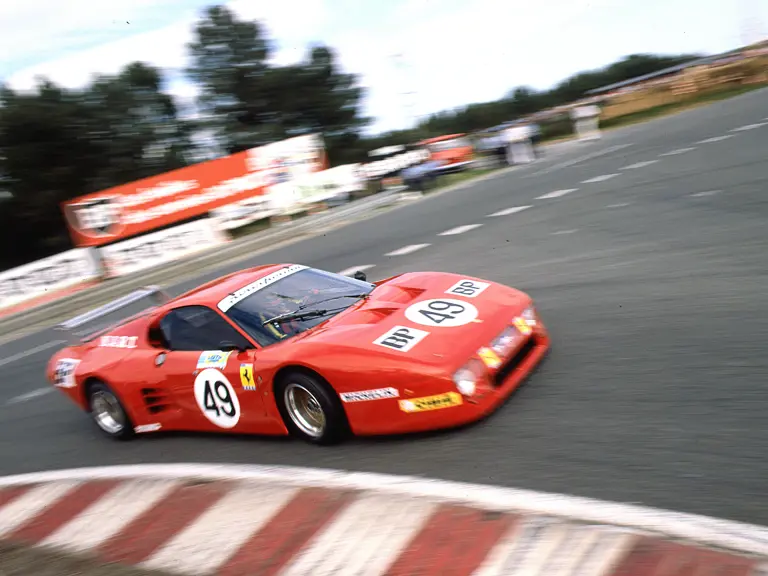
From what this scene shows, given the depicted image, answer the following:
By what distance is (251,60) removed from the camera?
48.1m

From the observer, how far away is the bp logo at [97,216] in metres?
19.0

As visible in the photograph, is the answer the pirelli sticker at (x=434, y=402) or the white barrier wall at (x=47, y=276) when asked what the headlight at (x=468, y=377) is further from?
the white barrier wall at (x=47, y=276)

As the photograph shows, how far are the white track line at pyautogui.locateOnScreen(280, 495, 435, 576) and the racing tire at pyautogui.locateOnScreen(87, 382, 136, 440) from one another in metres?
2.98

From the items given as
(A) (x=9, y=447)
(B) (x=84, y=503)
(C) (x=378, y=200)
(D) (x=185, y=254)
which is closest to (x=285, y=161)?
(C) (x=378, y=200)

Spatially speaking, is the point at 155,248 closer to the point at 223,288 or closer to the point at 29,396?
the point at 29,396

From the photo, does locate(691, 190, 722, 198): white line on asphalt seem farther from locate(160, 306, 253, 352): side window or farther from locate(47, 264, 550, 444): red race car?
locate(160, 306, 253, 352): side window

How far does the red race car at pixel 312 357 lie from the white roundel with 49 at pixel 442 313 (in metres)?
0.01

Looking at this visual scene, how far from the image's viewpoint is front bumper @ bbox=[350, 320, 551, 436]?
4312mm

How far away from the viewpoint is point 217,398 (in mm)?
5273

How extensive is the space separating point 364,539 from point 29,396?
5.86 metres

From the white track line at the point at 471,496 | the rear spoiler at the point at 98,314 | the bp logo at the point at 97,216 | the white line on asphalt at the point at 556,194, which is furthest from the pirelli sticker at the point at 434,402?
the bp logo at the point at 97,216

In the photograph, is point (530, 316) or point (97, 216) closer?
point (530, 316)

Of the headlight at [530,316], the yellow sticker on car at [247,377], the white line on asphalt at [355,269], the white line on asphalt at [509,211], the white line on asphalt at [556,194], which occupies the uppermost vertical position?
the yellow sticker on car at [247,377]

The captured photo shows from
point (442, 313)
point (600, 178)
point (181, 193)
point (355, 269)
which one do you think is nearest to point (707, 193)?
point (600, 178)
